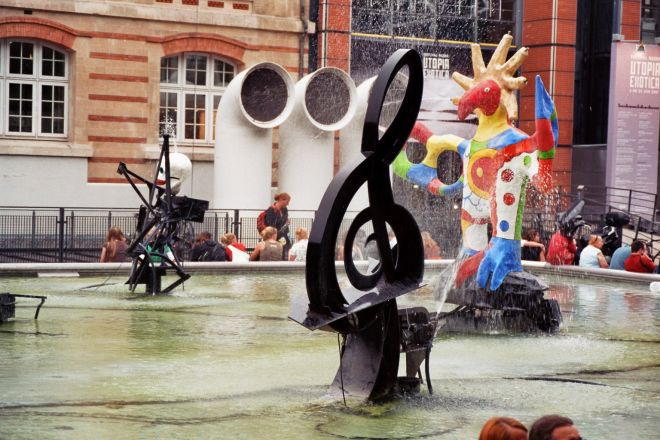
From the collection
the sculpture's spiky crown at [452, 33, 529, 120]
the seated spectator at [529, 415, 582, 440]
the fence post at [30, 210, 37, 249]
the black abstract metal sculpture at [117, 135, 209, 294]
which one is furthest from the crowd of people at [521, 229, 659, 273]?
→ the seated spectator at [529, 415, 582, 440]

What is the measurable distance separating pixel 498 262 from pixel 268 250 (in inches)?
275

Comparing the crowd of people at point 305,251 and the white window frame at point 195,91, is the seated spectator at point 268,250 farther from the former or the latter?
the white window frame at point 195,91

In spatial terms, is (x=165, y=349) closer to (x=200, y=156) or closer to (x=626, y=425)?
(x=626, y=425)

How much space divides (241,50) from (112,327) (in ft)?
55.2

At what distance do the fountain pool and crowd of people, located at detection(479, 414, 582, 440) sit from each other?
3218mm

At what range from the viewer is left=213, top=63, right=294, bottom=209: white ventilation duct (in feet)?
87.5

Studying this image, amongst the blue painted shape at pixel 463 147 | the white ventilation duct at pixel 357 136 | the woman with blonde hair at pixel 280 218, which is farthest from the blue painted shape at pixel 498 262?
the white ventilation duct at pixel 357 136

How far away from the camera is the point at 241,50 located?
29578 millimetres

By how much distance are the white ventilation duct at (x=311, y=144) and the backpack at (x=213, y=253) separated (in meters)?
7.27

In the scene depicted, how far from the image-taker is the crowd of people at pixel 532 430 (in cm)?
521

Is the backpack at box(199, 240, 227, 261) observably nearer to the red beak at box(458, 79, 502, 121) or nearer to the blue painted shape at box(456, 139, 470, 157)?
the blue painted shape at box(456, 139, 470, 157)

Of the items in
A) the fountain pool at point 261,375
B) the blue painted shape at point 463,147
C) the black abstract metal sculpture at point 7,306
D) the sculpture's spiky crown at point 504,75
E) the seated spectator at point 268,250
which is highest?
the sculpture's spiky crown at point 504,75

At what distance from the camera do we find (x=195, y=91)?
97.9 ft

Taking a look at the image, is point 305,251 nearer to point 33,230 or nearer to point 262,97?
point 33,230
